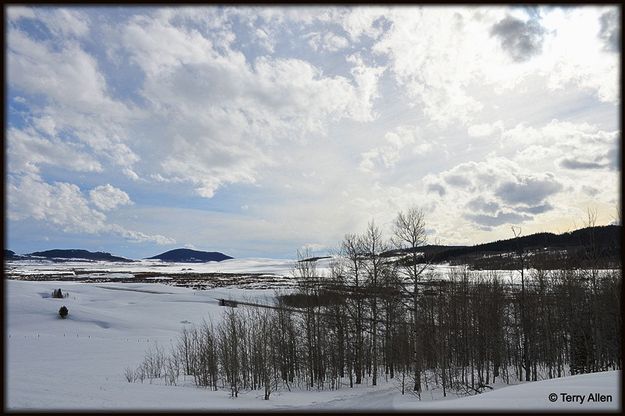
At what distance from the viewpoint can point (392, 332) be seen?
31.0 m

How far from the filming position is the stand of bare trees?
2772 cm

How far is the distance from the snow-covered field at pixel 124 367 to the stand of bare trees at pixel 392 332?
2762 millimetres

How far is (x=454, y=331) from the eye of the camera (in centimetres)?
3256

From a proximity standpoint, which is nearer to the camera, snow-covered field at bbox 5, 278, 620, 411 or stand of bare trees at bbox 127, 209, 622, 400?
snow-covered field at bbox 5, 278, 620, 411

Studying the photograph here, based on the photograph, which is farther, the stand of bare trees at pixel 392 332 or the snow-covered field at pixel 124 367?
the stand of bare trees at pixel 392 332

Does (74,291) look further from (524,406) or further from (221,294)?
(524,406)

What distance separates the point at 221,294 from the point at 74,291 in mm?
24884

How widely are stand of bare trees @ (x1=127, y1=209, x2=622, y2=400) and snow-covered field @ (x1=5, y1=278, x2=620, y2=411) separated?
109 inches

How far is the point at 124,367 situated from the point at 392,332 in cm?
2089

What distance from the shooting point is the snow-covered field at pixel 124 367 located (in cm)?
938

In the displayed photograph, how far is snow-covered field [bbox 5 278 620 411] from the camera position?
9.38 metres

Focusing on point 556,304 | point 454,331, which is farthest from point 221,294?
point 556,304

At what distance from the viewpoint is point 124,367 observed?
1178 inches

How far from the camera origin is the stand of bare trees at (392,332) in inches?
1091
